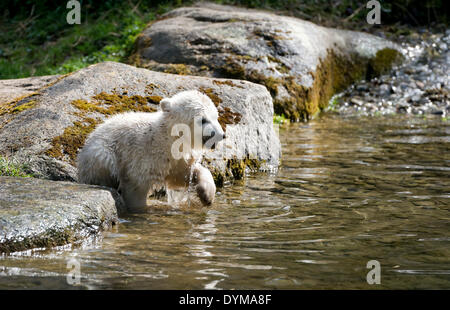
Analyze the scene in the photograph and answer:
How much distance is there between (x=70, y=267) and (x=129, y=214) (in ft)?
6.01

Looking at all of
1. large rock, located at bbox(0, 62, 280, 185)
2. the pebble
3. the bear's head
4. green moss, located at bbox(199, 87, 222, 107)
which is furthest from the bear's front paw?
the pebble

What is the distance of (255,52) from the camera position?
1232 cm

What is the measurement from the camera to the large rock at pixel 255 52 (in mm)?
11906

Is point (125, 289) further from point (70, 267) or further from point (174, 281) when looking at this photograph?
point (70, 267)

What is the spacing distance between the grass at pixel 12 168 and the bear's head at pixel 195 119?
5.27ft

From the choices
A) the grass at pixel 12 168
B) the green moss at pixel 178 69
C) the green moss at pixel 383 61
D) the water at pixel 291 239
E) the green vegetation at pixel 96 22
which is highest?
the green vegetation at pixel 96 22

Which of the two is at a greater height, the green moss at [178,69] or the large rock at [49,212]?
the green moss at [178,69]

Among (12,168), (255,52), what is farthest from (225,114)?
(255,52)

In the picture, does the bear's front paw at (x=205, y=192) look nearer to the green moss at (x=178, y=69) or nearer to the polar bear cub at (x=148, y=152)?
the polar bear cub at (x=148, y=152)

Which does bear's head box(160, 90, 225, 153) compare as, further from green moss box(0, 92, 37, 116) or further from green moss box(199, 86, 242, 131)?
green moss box(0, 92, 37, 116)

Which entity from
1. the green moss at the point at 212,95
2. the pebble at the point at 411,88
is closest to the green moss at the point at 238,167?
the green moss at the point at 212,95
